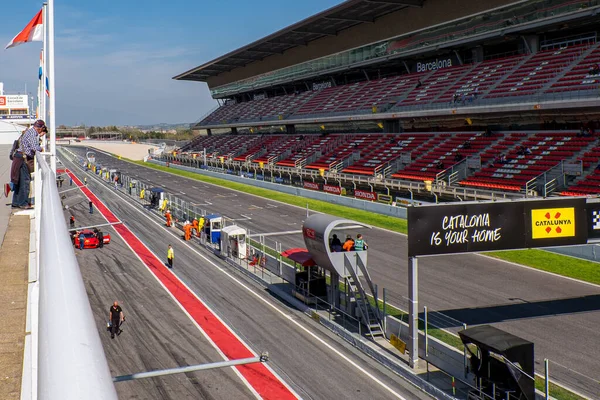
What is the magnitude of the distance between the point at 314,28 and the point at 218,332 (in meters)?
55.3

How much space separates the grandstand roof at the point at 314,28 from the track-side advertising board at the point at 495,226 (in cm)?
4254

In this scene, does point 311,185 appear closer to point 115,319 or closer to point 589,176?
point 589,176

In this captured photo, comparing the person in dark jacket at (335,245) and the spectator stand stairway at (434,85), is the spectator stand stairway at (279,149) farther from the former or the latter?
the person in dark jacket at (335,245)

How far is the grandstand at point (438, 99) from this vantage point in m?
36.7

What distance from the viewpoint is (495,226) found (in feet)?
50.3

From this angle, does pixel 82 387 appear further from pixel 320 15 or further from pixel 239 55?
pixel 239 55

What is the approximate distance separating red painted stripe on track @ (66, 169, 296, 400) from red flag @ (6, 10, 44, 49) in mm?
9731

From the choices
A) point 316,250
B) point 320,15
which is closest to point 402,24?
point 320,15

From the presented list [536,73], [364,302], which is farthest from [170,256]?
[536,73]

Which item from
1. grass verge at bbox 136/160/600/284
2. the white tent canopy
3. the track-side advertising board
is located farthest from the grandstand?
the white tent canopy

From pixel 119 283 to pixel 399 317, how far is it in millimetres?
12002

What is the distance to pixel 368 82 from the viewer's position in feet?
214

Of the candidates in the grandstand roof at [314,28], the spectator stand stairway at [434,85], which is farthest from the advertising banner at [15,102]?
the spectator stand stairway at [434,85]

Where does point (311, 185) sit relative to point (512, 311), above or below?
above
